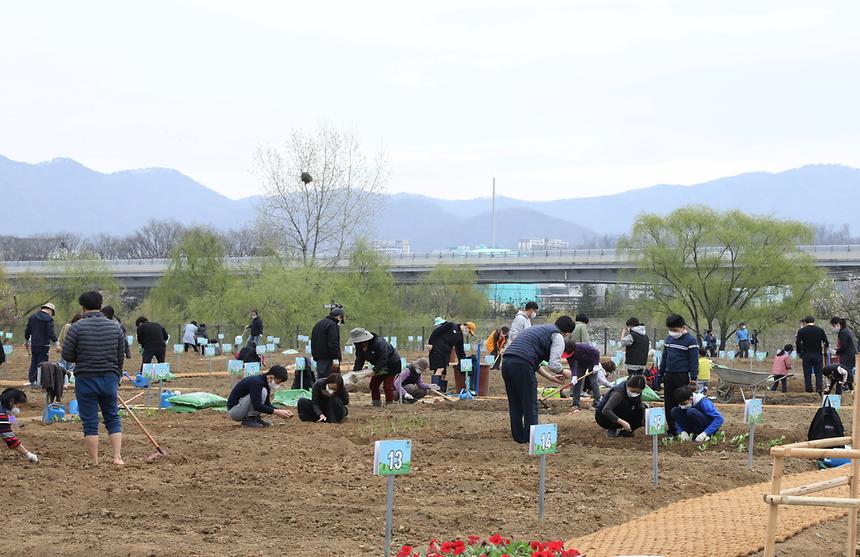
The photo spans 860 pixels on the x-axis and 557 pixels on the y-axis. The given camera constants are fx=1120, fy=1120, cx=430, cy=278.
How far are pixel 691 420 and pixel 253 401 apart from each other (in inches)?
215

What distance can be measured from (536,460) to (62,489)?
4.72 m

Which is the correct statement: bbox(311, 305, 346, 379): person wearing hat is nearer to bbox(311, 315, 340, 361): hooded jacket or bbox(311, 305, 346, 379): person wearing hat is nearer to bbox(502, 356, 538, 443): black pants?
bbox(311, 315, 340, 361): hooded jacket

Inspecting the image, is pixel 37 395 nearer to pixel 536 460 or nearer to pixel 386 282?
pixel 536 460

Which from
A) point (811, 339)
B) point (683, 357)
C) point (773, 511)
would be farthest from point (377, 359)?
point (773, 511)

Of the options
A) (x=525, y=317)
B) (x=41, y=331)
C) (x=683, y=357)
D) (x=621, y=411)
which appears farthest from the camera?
(x=41, y=331)

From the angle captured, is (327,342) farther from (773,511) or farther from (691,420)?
(773,511)

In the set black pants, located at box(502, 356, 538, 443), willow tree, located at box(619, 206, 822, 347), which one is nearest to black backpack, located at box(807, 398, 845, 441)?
black pants, located at box(502, 356, 538, 443)

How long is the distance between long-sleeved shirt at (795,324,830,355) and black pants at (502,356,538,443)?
35.8 ft

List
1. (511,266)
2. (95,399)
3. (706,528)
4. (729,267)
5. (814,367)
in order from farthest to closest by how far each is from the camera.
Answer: (511,266) → (729,267) → (814,367) → (95,399) → (706,528)

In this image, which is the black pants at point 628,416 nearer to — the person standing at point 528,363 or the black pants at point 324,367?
the person standing at point 528,363

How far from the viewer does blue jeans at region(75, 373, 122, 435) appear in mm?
11023

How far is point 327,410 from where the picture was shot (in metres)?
15.0

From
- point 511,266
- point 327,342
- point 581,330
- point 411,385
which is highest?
point 511,266

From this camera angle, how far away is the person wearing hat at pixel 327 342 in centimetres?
1686
